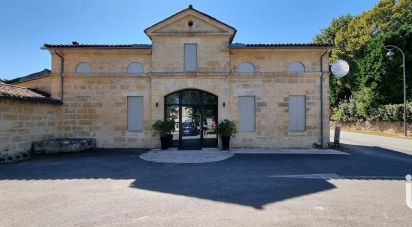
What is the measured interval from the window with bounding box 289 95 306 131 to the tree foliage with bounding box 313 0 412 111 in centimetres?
1732

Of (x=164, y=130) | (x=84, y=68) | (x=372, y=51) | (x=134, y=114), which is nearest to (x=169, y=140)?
(x=164, y=130)

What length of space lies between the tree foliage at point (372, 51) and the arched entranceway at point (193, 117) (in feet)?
68.8

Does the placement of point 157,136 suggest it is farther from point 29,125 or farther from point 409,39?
point 409,39

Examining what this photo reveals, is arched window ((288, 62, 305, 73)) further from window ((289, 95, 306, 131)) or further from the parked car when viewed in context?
the parked car

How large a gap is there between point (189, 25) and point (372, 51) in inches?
919

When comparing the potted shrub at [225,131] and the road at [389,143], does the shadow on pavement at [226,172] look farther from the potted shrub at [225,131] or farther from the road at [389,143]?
the road at [389,143]

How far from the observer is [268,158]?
10.4 metres

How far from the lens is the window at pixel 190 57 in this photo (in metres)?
13.2

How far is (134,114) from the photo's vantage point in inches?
522

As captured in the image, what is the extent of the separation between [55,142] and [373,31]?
1373 inches

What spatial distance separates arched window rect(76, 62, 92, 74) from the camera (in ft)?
43.8

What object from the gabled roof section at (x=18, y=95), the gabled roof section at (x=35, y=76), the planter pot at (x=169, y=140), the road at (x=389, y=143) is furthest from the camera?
the road at (x=389, y=143)

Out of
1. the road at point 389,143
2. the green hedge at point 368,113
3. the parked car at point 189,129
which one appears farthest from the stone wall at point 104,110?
the green hedge at point 368,113

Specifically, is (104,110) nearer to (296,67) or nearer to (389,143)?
(296,67)
